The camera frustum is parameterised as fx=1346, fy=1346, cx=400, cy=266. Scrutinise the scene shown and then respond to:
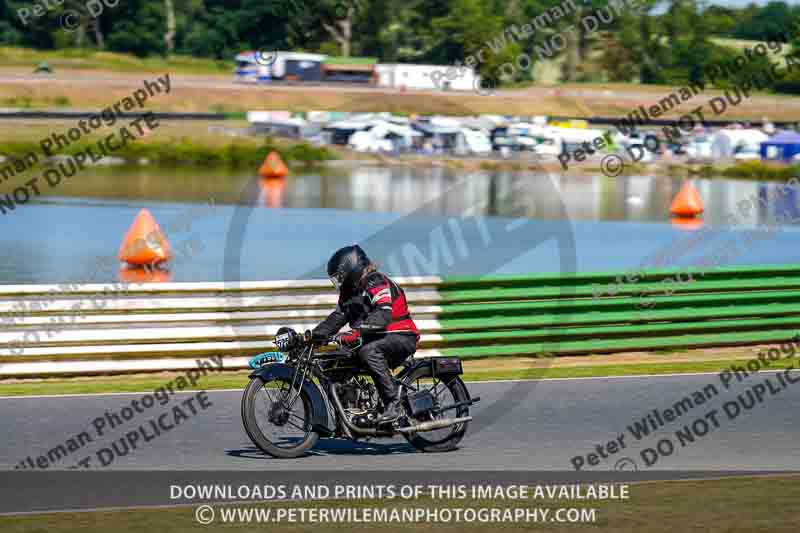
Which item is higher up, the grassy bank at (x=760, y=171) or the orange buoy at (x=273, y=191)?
the orange buoy at (x=273, y=191)

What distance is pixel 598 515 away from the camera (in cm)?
763

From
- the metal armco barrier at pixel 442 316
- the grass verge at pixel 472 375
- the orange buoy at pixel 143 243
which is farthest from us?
the orange buoy at pixel 143 243

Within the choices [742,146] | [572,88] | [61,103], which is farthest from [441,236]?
[572,88]

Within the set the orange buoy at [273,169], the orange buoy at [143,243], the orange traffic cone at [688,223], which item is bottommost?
the orange buoy at [273,169]

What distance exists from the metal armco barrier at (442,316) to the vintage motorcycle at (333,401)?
3374 millimetres

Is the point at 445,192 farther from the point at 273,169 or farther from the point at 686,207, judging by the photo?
the point at 686,207

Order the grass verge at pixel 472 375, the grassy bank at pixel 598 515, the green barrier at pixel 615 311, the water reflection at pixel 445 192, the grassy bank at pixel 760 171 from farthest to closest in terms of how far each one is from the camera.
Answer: the grassy bank at pixel 760 171 < the water reflection at pixel 445 192 < the green barrier at pixel 615 311 < the grass verge at pixel 472 375 < the grassy bank at pixel 598 515

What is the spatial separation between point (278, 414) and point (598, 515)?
95.2 inches

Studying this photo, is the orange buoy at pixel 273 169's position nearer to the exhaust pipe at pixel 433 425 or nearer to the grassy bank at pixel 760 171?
the grassy bank at pixel 760 171

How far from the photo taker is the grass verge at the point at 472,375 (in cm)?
1165

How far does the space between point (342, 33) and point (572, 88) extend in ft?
54.9

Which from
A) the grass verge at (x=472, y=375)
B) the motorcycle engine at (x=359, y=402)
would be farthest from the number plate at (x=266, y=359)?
the grass verge at (x=472, y=375)

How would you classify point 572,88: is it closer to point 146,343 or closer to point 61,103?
point 61,103

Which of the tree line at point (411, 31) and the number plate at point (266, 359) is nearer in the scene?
the number plate at point (266, 359)
